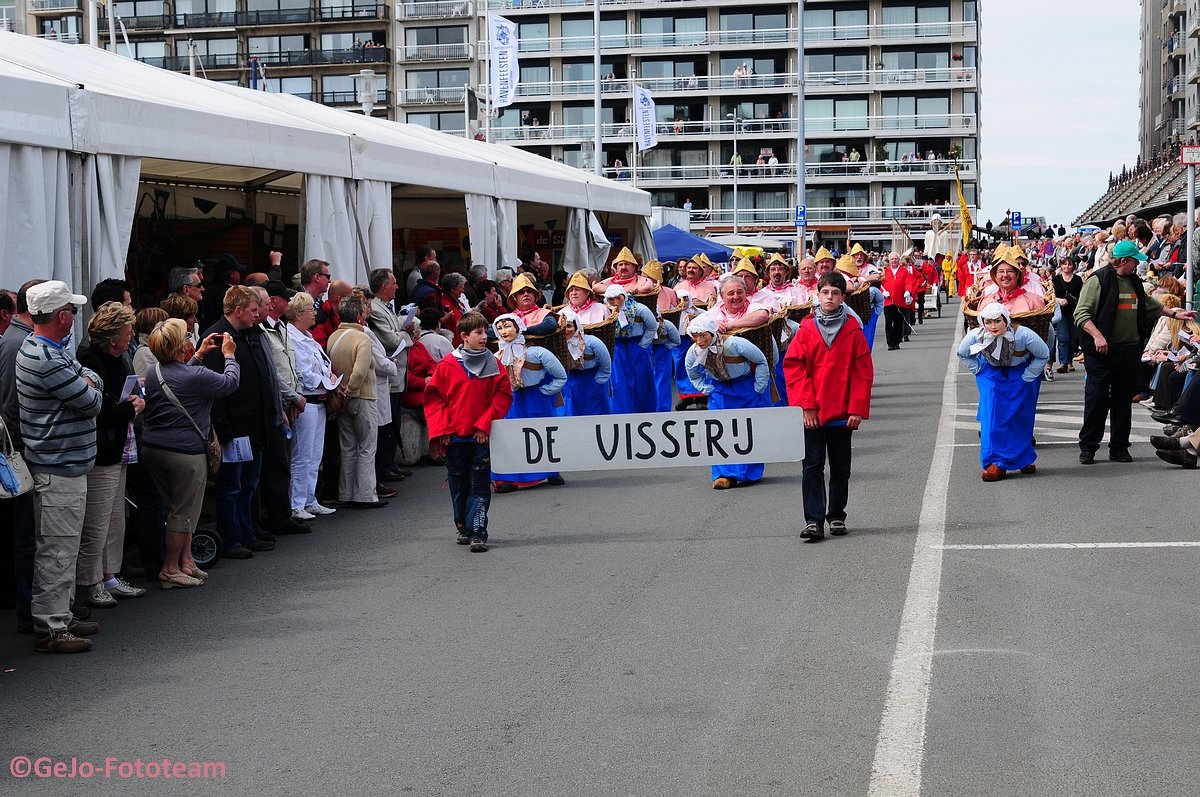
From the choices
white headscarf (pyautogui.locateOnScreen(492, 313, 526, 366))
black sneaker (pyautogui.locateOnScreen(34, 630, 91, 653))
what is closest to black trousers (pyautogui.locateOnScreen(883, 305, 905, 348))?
white headscarf (pyautogui.locateOnScreen(492, 313, 526, 366))

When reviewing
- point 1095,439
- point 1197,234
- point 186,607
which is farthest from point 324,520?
point 1197,234

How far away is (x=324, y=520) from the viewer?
1123 centimetres

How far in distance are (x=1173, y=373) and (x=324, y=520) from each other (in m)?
9.13

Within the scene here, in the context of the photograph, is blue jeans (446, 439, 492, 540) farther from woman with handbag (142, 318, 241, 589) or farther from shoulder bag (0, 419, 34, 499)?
shoulder bag (0, 419, 34, 499)

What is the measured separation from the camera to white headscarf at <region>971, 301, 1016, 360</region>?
12.1m

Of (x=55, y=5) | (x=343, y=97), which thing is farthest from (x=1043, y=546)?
(x=55, y=5)

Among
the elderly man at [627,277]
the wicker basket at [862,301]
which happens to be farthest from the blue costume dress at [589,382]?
the wicker basket at [862,301]

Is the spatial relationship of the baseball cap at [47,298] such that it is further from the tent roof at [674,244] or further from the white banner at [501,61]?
the white banner at [501,61]

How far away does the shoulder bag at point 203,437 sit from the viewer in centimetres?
885

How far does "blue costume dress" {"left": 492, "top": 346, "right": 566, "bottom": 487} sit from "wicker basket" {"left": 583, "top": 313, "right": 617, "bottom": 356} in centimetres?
139

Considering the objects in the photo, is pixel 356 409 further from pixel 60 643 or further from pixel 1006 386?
pixel 1006 386

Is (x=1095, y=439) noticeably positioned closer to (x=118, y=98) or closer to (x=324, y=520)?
(x=324, y=520)

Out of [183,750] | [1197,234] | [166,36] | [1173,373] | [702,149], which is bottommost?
[183,750]

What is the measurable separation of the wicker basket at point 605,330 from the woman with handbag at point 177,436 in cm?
562
